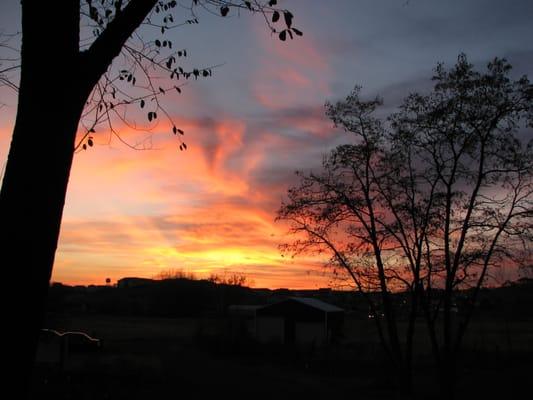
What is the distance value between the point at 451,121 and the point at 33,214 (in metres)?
14.9

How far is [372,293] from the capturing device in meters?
18.7

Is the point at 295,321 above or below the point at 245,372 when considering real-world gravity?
above

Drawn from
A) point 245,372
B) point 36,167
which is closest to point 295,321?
point 245,372

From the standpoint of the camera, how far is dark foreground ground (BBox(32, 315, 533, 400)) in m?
24.2

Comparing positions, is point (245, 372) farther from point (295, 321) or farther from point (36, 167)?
point (36, 167)

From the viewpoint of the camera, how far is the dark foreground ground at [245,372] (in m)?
Answer: 24.2

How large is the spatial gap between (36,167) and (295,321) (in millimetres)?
50481

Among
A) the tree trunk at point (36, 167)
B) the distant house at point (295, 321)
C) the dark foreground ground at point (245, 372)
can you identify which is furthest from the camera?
the distant house at point (295, 321)

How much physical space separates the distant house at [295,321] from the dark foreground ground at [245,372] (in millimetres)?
6673

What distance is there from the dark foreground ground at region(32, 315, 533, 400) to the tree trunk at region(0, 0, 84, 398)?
16.8 m

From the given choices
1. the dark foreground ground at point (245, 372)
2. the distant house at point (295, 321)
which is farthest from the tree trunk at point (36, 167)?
the distant house at point (295, 321)

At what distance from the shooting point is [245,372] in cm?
3447

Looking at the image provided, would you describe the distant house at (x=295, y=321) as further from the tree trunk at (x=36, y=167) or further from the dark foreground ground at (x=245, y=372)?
the tree trunk at (x=36, y=167)

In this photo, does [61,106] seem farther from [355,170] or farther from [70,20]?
[355,170]
